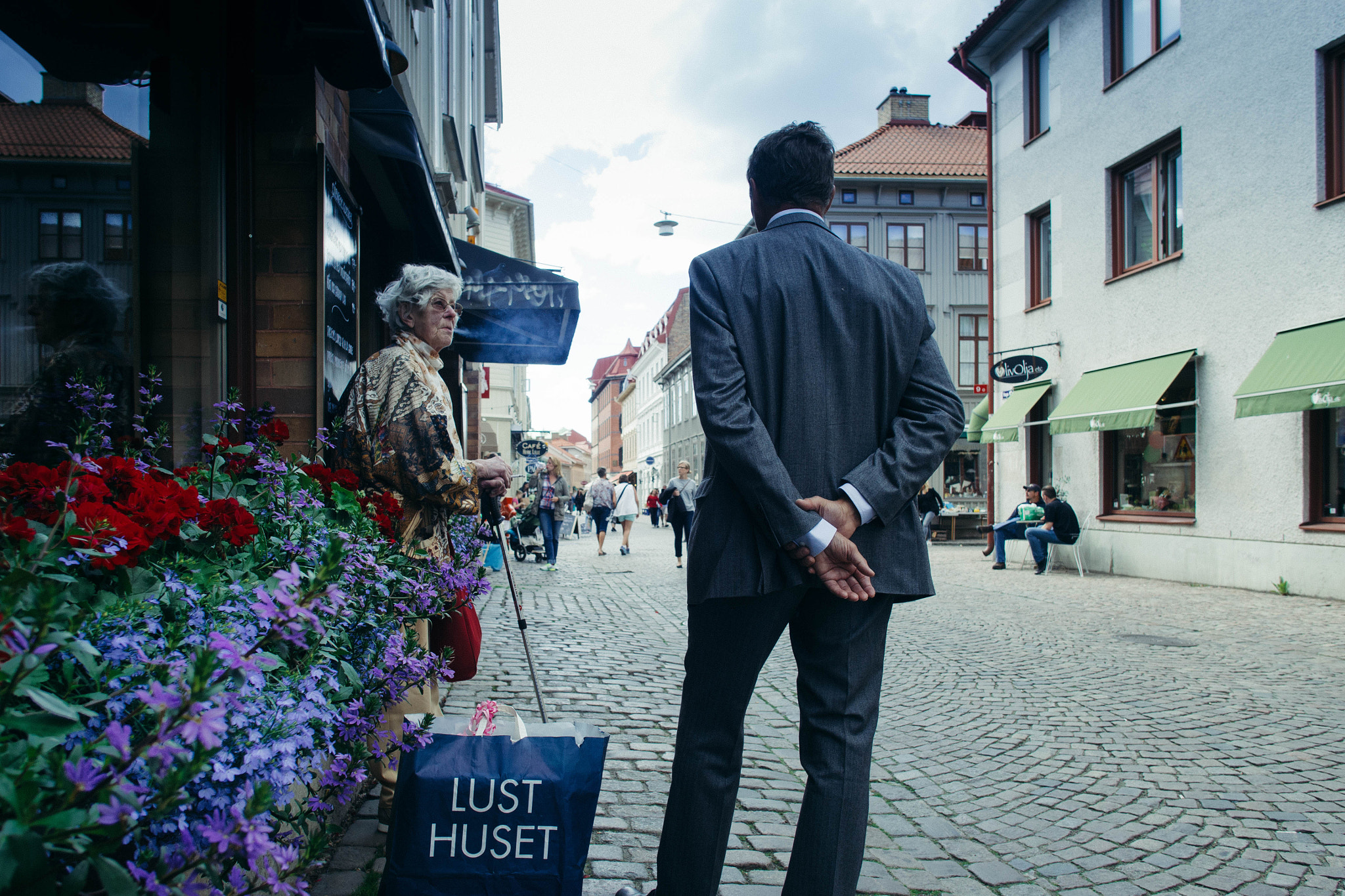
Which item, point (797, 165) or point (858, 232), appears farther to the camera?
point (858, 232)

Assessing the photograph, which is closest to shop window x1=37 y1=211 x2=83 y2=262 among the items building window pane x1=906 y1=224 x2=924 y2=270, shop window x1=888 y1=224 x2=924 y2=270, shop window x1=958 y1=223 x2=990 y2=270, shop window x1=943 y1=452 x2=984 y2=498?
shop window x1=943 y1=452 x2=984 y2=498

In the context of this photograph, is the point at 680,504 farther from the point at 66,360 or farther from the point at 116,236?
the point at 66,360

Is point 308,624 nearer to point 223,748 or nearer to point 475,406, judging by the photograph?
point 223,748

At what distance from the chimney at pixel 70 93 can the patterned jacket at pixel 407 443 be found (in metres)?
1.36

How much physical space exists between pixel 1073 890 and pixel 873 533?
1.43m

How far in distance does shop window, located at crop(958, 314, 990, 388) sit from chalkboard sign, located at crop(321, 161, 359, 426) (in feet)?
91.0

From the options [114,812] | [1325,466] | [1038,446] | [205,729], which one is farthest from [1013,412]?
[114,812]

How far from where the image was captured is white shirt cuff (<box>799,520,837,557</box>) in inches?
76.9

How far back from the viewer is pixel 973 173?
31.0 metres

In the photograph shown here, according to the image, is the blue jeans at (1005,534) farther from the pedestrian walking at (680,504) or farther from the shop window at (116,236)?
the shop window at (116,236)

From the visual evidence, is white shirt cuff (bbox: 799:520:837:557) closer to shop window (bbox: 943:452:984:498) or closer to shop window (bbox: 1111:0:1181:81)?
shop window (bbox: 1111:0:1181:81)

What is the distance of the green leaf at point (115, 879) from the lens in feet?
3.43

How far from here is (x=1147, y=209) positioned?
13688mm

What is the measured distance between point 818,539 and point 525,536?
50.1 feet
